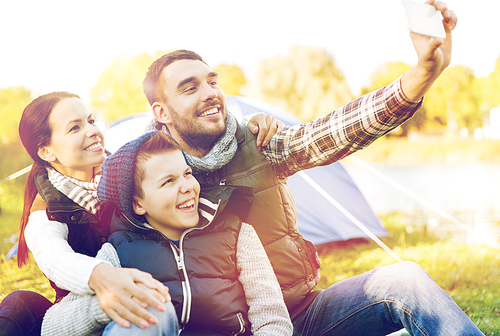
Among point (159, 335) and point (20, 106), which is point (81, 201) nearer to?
point (159, 335)

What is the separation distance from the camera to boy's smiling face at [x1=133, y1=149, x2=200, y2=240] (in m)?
1.27

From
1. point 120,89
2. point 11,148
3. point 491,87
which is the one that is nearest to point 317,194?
point 11,148

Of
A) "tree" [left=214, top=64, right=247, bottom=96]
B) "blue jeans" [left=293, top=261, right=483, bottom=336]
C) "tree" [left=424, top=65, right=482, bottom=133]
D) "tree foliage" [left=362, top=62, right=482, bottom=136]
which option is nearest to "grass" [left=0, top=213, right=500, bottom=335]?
"blue jeans" [left=293, top=261, right=483, bottom=336]

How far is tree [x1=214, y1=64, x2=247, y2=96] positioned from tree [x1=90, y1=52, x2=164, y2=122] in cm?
273

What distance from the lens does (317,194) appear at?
347 cm

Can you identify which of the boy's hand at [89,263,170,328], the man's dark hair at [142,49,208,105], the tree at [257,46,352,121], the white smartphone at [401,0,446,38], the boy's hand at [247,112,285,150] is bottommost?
the tree at [257,46,352,121]

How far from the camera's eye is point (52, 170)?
60.4 inches

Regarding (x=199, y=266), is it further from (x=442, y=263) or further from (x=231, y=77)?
(x=231, y=77)

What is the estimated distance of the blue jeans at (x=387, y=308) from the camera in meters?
1.16

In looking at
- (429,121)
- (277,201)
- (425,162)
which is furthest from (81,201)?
(429,121)

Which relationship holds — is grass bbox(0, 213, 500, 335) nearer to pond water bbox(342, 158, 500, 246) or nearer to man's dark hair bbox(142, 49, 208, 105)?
pond water bbox(342, 158, 500, 246)

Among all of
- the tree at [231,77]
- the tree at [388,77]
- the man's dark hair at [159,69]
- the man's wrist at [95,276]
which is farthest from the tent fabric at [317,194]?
the tree at [388,77]

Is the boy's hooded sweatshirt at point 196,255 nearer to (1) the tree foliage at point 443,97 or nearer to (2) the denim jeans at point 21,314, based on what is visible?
(2) the denim jeans at point 21,314

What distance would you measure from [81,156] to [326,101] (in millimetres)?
15895
